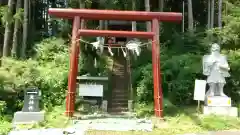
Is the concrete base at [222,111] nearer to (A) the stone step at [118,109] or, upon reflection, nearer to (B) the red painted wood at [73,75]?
(A) the stone step at [118,109]

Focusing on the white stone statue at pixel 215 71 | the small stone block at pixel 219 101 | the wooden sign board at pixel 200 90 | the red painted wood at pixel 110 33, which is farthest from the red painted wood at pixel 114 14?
the small stone block at pixel 219 101

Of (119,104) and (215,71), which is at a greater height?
(215,71)

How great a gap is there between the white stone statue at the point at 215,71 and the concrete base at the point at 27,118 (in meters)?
5.86

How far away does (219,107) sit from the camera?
1046 centimetres

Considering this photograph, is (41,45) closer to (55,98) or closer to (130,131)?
(55,98)

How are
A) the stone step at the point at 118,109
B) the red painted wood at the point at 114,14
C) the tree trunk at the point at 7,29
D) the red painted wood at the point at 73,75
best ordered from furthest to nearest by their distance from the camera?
the tree trunk at the point at 7,29 < the stone step at the point at 118,109 < the red painted wood at the point at 114,14 < the red painted wood at the point at 73,75

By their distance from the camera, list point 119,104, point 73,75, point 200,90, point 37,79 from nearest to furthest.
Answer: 1. point 73,75
2. point 200,90
3. point 37,79
4. point 119,104

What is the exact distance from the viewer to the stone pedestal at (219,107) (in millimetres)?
10383

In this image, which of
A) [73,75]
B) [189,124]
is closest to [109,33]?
[73,75]

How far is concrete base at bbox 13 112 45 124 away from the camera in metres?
9.31

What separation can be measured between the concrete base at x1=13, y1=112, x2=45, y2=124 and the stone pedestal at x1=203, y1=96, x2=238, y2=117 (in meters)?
5.61

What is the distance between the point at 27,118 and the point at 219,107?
20.9 ft

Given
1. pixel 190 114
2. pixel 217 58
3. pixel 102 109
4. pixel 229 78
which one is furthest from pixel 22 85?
pixel 229 78

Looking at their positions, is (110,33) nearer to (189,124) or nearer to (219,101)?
(189,124)
